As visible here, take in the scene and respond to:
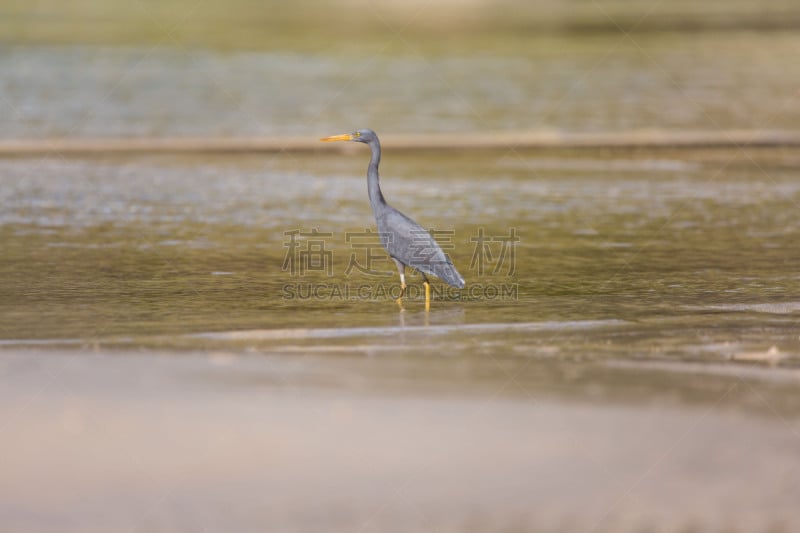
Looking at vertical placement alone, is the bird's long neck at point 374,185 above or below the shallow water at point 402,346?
above

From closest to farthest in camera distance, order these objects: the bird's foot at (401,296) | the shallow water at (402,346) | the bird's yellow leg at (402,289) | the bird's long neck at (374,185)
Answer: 1. the shallow water at (402,346)
2. the bird's foot at (401,296)
3. the bird's yellow leg at (402,289)
4. the bird's long neck at (374,185)

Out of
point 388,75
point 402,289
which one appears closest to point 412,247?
point 402,289

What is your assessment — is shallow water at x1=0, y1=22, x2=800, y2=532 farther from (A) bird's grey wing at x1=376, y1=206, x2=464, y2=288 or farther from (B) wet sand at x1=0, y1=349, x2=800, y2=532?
(A) bird's grey wing at x1=376, y1=206, x2=464, y2=288

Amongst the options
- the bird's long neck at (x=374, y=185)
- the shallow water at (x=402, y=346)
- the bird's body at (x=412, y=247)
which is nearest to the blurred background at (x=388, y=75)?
the shallow water at (x=402, y=346)

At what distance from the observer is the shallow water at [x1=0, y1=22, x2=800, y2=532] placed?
6.67 metres

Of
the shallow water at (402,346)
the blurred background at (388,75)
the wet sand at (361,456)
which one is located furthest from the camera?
the blurred background at (388,75)

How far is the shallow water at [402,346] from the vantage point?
6672mm

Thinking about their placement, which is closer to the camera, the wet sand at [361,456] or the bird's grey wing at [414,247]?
the wet sand at [361,456]

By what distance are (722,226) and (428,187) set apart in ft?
16.8

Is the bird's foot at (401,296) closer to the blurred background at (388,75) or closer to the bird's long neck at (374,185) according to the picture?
the bird's long neck at (374,185)

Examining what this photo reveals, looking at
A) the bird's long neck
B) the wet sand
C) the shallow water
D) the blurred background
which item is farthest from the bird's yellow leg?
the blurred background

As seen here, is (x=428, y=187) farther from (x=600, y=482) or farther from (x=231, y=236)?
(x=600, y=482)

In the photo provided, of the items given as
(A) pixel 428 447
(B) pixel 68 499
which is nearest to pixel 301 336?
(A) pixel 428 447

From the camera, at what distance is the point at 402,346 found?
9.79 meters
